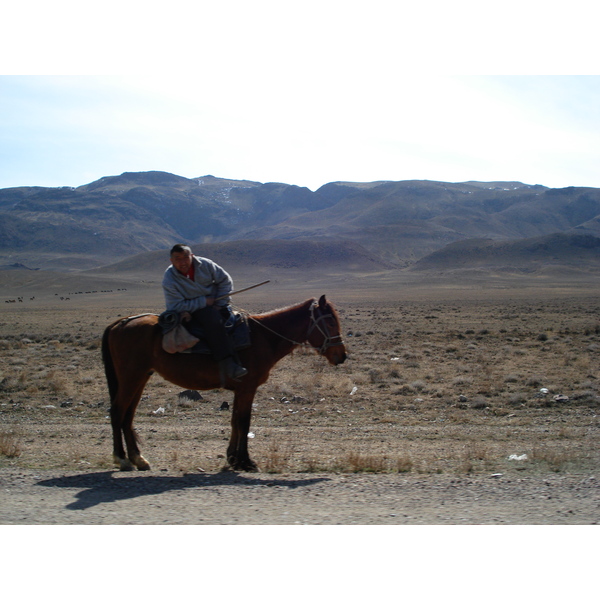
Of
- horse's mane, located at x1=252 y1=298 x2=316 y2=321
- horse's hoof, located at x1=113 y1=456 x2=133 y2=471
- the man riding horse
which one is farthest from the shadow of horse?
horse's mane, located at x1=252 y1=298 x2=316 y2=321

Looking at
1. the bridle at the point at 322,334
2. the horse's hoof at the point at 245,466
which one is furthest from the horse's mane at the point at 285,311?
the horse's hoof at the point at 245,466

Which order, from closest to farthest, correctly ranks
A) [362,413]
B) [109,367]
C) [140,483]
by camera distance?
1. [140,483]
2. [109,367]
3. [362,413]

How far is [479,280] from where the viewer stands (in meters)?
87.5

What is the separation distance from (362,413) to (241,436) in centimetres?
503

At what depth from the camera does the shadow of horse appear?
19.5ft

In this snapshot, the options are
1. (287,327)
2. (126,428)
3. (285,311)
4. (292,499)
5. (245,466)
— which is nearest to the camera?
(292,499)

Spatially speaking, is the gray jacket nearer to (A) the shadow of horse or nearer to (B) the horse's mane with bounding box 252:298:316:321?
(B) the horse's mane with bounding box 252:298:316:321

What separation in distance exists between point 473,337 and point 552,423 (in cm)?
A: 1449

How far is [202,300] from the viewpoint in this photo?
7391 millimetres

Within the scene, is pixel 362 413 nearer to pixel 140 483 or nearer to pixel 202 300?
pixel 202 300

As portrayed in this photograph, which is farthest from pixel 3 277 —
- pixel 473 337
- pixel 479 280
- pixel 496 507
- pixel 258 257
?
pixel 496 507

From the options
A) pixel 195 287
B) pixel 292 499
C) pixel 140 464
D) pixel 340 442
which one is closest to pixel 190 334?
pixel 195 287

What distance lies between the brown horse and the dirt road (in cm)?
54

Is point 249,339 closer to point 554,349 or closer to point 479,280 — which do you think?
point 554,349
